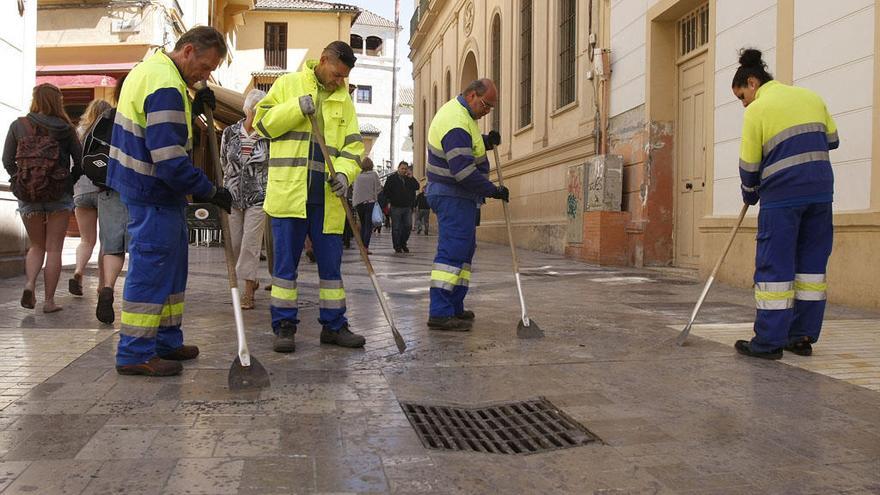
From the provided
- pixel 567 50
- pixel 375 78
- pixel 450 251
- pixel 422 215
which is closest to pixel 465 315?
pixel 450 251

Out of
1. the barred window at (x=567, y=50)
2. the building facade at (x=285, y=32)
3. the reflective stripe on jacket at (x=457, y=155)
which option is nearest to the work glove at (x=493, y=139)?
the reflective stripe on jacket at (x=457, y=155)

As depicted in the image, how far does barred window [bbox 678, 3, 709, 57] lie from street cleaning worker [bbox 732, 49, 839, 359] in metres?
6.03

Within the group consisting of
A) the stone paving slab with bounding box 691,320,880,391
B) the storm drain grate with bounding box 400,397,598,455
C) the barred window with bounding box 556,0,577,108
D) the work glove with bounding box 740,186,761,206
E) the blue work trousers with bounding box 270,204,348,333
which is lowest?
the storm drain grate with bounding box 400,397,598,455

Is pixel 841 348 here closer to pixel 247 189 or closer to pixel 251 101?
pixel 247 189

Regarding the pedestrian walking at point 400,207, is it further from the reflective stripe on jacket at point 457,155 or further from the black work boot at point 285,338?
the black work boot at point 285,338

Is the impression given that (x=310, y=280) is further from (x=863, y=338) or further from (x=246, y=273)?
(x=863, y=338)

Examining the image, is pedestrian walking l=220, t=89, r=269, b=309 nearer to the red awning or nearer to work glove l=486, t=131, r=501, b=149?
work glove l=486, t=131, r=501, b=149

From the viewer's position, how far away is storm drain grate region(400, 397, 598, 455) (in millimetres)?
2977

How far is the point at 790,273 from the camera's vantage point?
4.55 meters

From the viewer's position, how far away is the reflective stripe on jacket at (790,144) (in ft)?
14.8

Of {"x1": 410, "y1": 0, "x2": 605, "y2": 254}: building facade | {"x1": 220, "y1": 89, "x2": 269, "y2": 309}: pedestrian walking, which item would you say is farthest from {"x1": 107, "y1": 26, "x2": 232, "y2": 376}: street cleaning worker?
{"x1": 410, "y1": 0, "x2": 605, "y2": 254}: building facade

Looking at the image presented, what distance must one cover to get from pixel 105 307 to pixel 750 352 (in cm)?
410

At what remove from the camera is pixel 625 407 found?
3424mm

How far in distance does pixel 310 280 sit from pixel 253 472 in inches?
241
